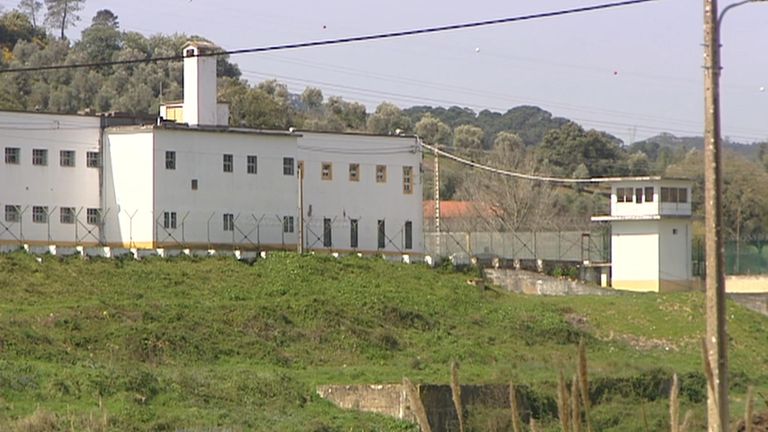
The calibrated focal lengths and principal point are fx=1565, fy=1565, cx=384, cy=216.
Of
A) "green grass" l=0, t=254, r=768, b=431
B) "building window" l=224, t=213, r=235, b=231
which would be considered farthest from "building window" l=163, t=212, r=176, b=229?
"green grass" l=0, t=254, r=768, b=431

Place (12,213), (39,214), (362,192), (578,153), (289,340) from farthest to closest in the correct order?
(578,153)
(362,192)
(39,214)
(12,213)
(289,340)

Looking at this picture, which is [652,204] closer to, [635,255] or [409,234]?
[635,255]

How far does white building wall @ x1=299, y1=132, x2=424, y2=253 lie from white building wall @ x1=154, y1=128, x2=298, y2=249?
1.38 metres

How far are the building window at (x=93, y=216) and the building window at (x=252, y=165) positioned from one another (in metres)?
5.21

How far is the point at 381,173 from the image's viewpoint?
185 ft

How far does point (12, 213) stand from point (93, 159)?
3.64m

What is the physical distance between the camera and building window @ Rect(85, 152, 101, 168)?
1948 inches

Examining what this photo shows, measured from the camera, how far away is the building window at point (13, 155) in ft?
156

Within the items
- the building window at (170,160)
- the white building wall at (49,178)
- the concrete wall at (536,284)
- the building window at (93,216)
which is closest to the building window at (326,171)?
the concrete wall at (536,284)

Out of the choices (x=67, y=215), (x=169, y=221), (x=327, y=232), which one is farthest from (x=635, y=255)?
(x=67, y=215)

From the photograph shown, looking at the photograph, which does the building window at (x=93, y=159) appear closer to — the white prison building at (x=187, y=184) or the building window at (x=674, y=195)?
the white prison building at (x=187, y=184)

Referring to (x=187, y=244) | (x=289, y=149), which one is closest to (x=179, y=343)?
(x=187, y=244)

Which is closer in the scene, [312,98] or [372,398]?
[372,398]

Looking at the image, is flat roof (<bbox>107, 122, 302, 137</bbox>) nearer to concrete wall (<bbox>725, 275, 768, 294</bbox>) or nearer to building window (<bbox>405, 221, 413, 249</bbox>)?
building window (<bbox>405, 221, 413, 249</bbox>)
